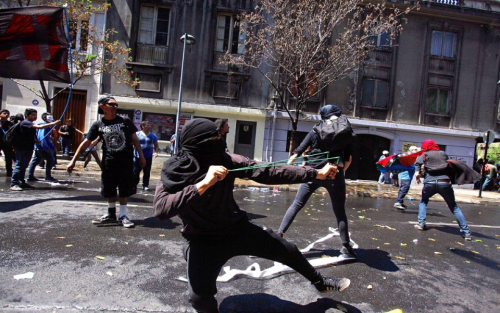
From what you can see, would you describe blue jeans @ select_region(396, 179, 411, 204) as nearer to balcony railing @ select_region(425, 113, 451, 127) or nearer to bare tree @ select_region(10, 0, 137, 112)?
bare tree @ select_region(10, 0, 137, 112)

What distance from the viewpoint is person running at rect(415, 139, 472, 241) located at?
602 cm

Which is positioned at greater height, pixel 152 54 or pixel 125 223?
pixel 152 54

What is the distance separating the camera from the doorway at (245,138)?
19469mm

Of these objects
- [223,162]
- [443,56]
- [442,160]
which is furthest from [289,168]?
[443,56]

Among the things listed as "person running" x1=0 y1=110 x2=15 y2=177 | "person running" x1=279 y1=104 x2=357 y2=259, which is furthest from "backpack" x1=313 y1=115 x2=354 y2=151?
"person running" x1=0 y1=110 x2=15 y2=177

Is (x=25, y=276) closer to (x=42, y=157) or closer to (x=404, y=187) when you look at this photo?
(x=42, y=157)

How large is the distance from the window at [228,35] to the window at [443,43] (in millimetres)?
11210

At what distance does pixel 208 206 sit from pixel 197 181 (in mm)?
208

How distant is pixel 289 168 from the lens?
2.72 metres

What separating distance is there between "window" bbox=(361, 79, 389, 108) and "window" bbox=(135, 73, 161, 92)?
37.3 feet

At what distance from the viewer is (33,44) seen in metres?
6.19

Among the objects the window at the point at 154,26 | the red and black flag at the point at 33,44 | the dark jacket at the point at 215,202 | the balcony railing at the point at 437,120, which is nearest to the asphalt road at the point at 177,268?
the dark jacket at the point at 215,202

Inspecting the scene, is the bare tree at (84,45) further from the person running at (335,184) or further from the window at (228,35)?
the person running at (335,184)

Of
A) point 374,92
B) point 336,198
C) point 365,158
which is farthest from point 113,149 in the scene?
point 374,92
